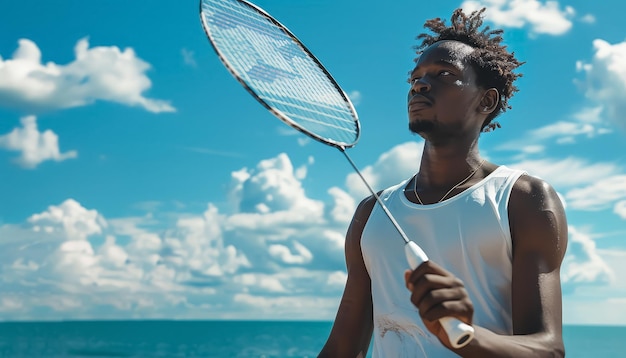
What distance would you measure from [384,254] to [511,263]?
24.4 inches

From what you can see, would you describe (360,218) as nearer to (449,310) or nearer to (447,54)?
(447,54)

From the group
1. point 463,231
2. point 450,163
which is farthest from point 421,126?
point 463,231

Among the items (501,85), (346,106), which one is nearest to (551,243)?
(501,85)

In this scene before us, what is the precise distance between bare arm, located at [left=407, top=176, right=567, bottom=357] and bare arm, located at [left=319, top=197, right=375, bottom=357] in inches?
33.8

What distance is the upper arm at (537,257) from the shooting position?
3.02 meters

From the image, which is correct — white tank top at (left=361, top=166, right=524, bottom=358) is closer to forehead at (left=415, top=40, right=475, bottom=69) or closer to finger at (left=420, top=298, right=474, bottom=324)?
forehead at (left=415, top=40, right=475, bottom=69)

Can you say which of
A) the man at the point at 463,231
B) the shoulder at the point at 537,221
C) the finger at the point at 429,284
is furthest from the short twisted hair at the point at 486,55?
the finger at the point at 429,284

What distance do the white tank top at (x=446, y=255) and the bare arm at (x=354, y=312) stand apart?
0.13 m

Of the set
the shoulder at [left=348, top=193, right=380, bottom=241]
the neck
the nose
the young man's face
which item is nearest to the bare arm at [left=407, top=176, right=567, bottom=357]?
the neck

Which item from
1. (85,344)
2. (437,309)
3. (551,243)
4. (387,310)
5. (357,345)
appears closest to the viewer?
(437,309)

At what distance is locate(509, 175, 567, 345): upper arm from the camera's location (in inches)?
119

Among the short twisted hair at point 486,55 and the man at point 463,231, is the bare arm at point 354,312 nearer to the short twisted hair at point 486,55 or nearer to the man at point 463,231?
the man at point 463,231

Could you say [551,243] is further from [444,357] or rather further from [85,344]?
[85,344]

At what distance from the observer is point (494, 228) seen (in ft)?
10.5
